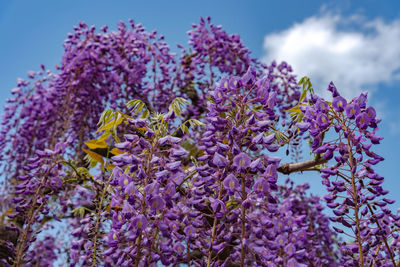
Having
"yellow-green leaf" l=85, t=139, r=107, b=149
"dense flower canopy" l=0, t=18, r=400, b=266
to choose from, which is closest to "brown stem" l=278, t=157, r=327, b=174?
"dense flower canopy" l=0, t=18, r=400, b=266

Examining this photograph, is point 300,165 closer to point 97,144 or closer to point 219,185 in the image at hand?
point 219,185

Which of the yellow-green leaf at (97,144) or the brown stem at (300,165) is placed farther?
the yellow-green leaf at (97,144)

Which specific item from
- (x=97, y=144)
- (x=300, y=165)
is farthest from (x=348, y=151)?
(x=97, y=144)

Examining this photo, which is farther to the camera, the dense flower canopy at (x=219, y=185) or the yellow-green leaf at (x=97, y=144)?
the yellow-green leaf at (x=97, y=144)

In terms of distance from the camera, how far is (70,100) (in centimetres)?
489

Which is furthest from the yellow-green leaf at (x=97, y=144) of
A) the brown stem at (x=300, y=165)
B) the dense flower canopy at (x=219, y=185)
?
the brown stem at (x=300, y=165)

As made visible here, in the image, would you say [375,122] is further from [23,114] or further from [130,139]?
[23,114]

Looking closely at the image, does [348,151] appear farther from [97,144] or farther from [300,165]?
[97,144]

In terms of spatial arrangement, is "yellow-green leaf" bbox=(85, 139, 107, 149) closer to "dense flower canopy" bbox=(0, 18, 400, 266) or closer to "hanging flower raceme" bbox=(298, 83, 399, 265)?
"dense flower canopy" bbox=(0, 18, 400, 266)

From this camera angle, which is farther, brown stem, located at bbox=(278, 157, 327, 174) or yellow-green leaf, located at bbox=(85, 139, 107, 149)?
yellow-green leaf, located at bbox=(85, 139, 107, 149)

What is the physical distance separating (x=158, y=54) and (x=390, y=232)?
172 inches

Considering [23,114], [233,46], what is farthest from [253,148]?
[23,114]

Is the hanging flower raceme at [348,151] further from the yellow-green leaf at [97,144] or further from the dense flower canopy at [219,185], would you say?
the yellow-green leaf at [97,144]

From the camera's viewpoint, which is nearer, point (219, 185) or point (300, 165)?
point (219, 185)
